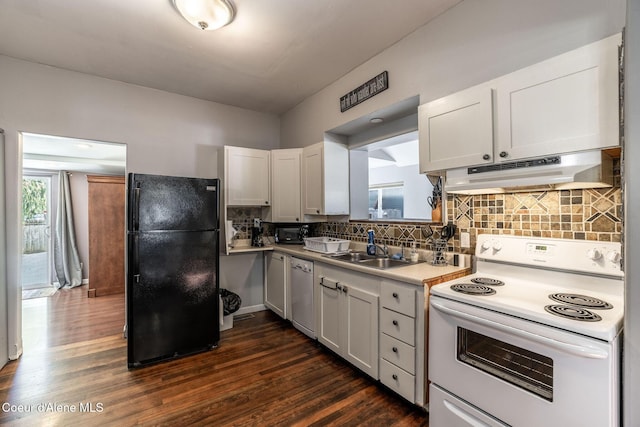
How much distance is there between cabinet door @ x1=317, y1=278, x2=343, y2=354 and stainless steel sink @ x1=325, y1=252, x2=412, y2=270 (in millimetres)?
259

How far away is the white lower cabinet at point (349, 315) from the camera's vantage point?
205 cm

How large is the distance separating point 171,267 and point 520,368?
249cm

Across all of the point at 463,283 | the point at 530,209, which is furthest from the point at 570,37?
the point at 463,283

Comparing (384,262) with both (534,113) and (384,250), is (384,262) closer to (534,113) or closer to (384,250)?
(384,250)

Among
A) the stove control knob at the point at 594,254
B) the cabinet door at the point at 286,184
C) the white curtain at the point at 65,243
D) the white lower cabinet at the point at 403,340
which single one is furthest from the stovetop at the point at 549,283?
the white curtain at the point at 65,243

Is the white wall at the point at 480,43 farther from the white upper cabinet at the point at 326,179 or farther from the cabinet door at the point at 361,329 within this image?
the cabinet door at the point at 361,329

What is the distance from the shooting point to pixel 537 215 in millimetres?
1720

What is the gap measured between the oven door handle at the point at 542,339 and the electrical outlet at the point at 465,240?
706 mm

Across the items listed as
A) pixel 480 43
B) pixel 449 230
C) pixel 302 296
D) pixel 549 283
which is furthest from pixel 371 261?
pixel 480 43

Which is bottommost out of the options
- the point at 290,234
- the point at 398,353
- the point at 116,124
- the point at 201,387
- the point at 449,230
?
the point at 201,387

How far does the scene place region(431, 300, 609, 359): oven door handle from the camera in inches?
41.2

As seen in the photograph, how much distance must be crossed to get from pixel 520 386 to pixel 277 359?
1799mm

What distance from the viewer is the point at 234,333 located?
9.89ft

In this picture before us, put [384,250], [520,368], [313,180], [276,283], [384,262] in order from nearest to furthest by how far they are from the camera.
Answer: [520,368] → [384,262] → [384,250] → [313,180] → [276,283]
